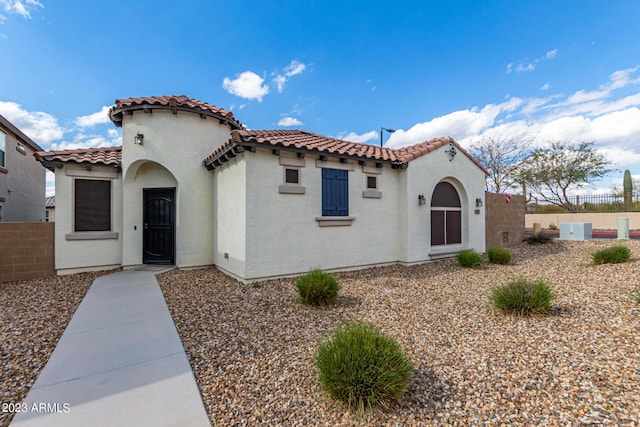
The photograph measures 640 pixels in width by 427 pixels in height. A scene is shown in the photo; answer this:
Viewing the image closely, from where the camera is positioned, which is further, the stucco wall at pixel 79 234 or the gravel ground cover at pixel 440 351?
the stucco wall at pixel 79 234

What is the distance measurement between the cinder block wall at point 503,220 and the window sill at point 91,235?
13870 millimetres

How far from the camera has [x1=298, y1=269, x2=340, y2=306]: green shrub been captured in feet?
16.6

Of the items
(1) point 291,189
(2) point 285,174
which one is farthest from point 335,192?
(2) point 285,174

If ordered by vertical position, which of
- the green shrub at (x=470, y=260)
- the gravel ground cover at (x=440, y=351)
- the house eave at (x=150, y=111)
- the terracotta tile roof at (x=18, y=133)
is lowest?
the gravel ground cover at (x=440, y=351)

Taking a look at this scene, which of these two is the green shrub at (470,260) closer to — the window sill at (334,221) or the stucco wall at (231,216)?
the window sill at (334,221)

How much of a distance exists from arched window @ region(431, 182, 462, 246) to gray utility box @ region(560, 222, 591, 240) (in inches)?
320

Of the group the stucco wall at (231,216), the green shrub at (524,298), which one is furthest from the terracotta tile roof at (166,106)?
the green shrub at (524,298)

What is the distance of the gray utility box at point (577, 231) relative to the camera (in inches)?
528

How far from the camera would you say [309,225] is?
731 cm

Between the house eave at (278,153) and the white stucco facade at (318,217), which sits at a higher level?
the house eave at (278,153)

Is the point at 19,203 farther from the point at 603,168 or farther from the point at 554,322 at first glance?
the point at 603,168

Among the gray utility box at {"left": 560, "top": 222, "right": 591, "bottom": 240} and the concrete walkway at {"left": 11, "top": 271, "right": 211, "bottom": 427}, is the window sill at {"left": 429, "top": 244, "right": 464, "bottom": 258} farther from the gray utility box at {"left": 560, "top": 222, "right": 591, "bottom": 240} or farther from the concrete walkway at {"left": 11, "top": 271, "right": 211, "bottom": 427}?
the gray utility box at {"left": 560, "top": 222, "right": 591, "bottom": 240}

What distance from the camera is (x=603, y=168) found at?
23.4 meters

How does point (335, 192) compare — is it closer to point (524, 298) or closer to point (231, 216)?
point (231, 216)
